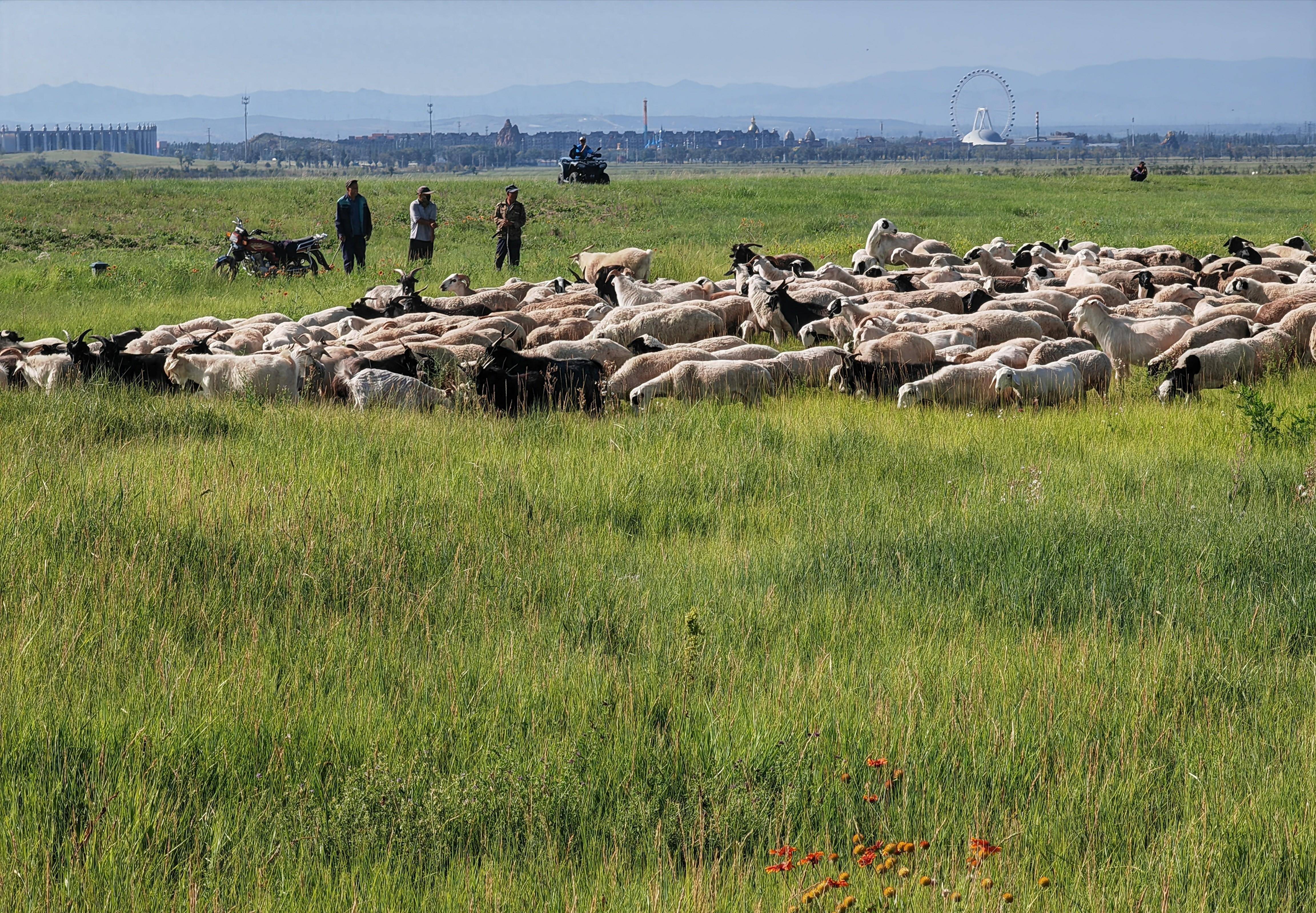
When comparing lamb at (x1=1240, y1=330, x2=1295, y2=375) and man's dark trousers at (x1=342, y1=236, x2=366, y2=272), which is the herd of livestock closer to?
lamb at (x1=1240, y1=330, x2=1295, y2=375)

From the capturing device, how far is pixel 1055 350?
38.3 feet

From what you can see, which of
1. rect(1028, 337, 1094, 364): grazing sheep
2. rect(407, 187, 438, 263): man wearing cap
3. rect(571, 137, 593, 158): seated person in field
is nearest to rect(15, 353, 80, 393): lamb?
rect(1028, 337, 1094, 364): grazing sheep

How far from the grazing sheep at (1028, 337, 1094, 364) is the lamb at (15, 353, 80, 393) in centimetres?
984

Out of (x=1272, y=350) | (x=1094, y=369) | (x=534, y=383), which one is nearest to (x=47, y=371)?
(x=534, y=383)

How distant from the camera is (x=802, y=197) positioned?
43.1 meters

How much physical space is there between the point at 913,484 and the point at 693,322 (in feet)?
22.4

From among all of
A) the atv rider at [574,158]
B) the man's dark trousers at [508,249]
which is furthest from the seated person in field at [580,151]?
the man's dark trousers at [508,249]

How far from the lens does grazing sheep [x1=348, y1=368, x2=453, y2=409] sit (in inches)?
412

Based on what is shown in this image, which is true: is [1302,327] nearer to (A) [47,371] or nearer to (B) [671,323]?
(B) [671,323]

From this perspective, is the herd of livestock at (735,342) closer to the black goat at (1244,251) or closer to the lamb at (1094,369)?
the lamb at (1094,369)

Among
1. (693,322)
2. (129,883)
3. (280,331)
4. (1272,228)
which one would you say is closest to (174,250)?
(280,331)

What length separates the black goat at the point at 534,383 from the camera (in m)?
10.4

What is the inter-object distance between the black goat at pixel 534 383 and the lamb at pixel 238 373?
1934 mm

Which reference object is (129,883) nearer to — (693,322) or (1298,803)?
(1298,803)
